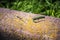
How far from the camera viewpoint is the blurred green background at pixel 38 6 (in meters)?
2.53

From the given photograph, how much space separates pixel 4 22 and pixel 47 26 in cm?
49

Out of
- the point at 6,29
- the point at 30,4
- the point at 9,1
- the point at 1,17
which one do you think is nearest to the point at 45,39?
the point at 6,29

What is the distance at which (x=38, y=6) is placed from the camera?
2.65m

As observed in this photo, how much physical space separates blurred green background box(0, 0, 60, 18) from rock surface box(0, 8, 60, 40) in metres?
0.86

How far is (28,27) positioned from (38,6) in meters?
1.19

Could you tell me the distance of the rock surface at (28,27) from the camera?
142 cm

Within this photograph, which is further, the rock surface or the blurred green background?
the blurred green background

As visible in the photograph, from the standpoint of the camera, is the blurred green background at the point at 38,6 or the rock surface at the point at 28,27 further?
the blurred green background at the point at 38,6

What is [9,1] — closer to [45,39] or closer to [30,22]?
[30,22]

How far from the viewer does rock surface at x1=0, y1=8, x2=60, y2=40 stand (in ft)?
4.66

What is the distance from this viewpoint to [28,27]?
4.98ft

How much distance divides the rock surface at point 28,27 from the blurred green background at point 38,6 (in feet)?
2.83

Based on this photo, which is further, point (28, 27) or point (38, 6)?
point (38, 6)

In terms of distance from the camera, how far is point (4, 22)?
1.65 meters
